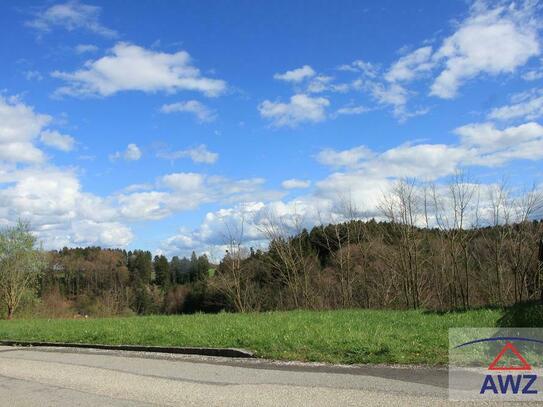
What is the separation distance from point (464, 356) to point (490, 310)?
660 centimetres

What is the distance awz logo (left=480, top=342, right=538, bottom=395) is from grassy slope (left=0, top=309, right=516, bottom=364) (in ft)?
3.52

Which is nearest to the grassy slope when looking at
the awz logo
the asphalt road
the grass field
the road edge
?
the grass field

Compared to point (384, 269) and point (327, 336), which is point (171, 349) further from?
point (384, 269)

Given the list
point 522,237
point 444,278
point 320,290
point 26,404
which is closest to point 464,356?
point 26,404

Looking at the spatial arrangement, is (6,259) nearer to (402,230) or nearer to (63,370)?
(402,230)

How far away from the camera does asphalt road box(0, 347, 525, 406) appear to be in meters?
7.41

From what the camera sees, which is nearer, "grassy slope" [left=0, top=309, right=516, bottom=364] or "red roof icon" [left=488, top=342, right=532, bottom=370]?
"red roof icon" [left=488, top=342, right=532, bottom=370]

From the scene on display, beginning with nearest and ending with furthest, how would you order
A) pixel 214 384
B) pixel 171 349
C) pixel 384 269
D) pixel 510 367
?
pixel 510 367 < pixel 214 384 < pixel 171 349 < pixel 384 269

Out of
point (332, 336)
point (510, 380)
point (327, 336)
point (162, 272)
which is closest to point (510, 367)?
point (510, 380)

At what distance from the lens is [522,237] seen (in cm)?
2966

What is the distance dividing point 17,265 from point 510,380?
42.1 metres

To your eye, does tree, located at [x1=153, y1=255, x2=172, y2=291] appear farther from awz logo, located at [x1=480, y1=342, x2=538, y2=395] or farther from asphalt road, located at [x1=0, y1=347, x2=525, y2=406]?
awz logo, located at [x1=480, y1=342, x2=538, y2=395]

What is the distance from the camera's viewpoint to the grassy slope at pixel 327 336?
10203 mm

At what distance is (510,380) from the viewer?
25.1 ft
